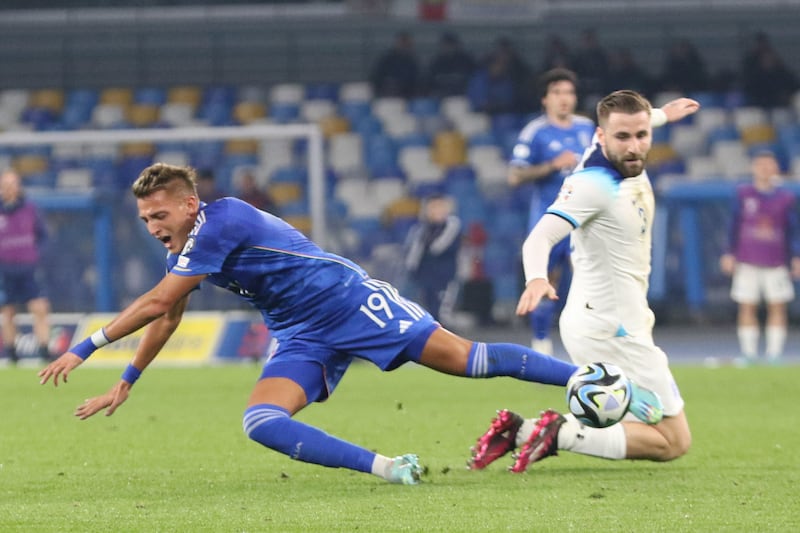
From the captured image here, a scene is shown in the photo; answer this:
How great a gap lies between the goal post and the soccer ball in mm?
10730

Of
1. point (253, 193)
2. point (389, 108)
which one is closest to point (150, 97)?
point (389, 108)

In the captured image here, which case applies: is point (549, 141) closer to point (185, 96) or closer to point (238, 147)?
point (238, 147)

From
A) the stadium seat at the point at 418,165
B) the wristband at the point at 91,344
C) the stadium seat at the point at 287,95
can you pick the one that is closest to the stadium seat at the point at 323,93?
the stadium seat at the point at 287,95

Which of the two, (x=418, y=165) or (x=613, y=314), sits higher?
(x=613, y=314)

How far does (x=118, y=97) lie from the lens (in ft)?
80.4

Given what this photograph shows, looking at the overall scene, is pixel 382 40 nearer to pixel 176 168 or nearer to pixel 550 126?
pixel 550 126

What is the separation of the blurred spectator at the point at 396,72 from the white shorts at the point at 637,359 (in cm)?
1762

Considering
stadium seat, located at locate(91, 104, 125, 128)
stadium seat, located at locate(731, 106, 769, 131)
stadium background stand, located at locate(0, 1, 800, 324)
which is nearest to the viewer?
stadium background stand, located at locate(0, 1, 800, 324)

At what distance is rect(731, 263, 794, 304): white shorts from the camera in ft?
51.1

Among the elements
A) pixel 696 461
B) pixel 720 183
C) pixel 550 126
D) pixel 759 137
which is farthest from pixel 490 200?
pixel 696 461

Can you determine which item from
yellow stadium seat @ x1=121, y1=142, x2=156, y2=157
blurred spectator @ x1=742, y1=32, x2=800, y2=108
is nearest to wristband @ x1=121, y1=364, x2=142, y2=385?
yellow stadium seat @ x1=121, y1=142, x2=156, y2=157

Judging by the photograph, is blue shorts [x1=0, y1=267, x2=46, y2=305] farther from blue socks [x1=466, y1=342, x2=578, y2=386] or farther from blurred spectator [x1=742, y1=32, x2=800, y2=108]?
blurred spectator [x1=742, y1=32, x2=800, y2=108]

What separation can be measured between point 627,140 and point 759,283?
9624mm

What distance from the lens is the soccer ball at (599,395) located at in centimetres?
618
